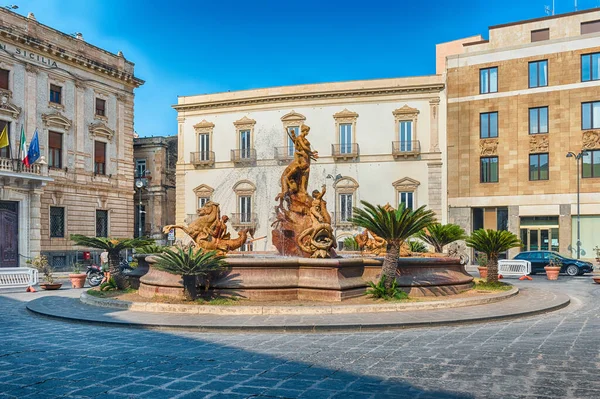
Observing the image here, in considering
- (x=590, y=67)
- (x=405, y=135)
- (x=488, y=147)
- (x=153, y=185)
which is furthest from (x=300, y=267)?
(x=153, y=185)

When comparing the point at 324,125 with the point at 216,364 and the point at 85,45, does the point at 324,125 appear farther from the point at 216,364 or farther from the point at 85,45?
the point at 216,364

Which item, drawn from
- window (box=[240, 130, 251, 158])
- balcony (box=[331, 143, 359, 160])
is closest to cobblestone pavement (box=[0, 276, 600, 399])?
balcony (box=[331, 143, 359, 160])

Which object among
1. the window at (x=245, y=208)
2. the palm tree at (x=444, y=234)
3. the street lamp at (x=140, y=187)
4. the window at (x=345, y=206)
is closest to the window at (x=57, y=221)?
the street lamp at (x=140, y=187)

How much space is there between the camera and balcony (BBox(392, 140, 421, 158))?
36.5 meters

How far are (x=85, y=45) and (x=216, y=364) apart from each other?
30.1m

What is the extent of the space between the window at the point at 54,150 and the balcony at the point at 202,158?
1159 cm

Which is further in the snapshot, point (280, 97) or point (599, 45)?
point (280, 97)

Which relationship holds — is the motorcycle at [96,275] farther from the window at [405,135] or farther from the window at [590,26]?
the window at [590,26]

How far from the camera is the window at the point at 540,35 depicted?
34219 millimetres

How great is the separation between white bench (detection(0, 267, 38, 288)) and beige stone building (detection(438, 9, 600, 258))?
24305mm

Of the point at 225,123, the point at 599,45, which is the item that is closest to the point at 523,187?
the point at 599,45

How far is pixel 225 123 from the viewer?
137 ft

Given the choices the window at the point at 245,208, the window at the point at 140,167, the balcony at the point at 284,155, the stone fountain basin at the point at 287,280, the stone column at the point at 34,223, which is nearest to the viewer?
the stone fountain basin at the point at 287,280

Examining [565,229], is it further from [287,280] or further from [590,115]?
[287,280]
